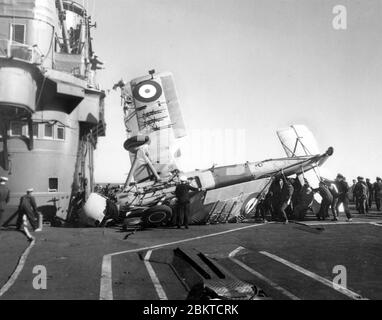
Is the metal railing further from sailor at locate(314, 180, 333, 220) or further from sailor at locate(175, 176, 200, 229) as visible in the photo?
sailor at locate(314, 180, 333, 220)

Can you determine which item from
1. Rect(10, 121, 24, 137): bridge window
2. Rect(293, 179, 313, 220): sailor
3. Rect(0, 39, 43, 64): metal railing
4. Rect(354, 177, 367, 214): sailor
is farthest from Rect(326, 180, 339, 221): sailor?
Rect(10, 121, 24, 137): bridge window

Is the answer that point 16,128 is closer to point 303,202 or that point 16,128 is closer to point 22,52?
point 22,52

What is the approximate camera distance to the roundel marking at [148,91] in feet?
83.8

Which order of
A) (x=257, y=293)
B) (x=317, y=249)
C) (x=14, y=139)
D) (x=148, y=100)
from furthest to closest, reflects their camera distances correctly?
1. (x=148, y=100)
2. (x=14, y=139)
3. (x=317, y=249)
4. (x=257, y=293)

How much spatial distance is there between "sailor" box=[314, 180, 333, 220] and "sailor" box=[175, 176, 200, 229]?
224 inches

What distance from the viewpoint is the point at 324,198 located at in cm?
1577

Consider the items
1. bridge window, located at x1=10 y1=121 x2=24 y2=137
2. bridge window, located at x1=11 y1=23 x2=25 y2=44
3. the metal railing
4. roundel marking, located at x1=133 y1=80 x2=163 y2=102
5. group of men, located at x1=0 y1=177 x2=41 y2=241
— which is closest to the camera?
group of men, located at x1=0 y1=177 x2=41 y2=241

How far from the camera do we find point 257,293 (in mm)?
5605

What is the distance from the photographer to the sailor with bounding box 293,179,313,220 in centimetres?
1579

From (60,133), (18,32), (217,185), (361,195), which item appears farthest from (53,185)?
(361,195)

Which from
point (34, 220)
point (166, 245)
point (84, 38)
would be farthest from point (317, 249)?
point (84, 38)
